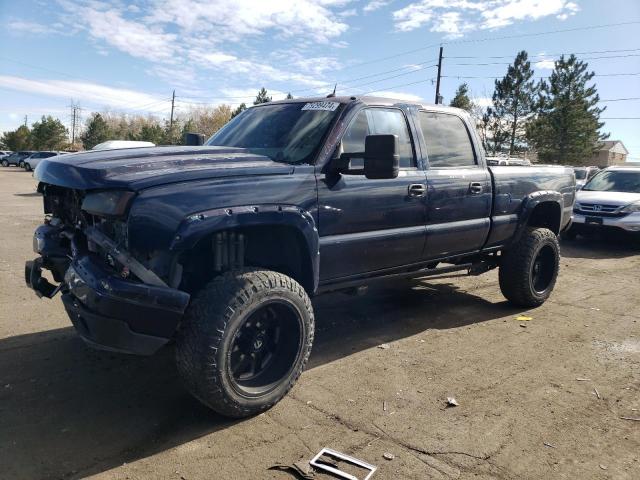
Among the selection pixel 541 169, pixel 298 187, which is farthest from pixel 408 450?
pixel 541 169

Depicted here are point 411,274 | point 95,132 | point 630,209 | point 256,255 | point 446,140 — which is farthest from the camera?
point 95,132

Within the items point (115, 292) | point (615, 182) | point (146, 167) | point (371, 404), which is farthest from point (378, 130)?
point (615, 182)

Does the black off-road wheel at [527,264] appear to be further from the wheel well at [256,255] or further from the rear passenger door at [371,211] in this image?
the wheel well at [256,255]

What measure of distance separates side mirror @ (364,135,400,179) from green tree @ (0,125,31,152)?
77990mm

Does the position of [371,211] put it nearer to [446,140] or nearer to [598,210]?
[446,140]

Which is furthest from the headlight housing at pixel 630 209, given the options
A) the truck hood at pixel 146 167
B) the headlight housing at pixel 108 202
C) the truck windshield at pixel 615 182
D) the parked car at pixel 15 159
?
the parked car at pixel 15 159

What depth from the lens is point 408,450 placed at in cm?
288

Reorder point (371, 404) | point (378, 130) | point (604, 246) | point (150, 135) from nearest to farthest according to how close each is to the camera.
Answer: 1. point (371, 404)
2. point (378, 130)
3. point (604, 246)
4. point (150, 135)

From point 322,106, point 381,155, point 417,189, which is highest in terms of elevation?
point 322,106

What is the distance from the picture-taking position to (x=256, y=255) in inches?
142

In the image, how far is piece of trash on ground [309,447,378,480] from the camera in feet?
8.59

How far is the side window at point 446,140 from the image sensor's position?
462 cm

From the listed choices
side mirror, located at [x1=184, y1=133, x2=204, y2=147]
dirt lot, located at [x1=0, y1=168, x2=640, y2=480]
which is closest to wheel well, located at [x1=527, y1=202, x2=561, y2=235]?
dirt lot, located at [x1=0, y1=168, x2=640, y2=480]

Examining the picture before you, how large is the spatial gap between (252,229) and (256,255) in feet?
1.12
